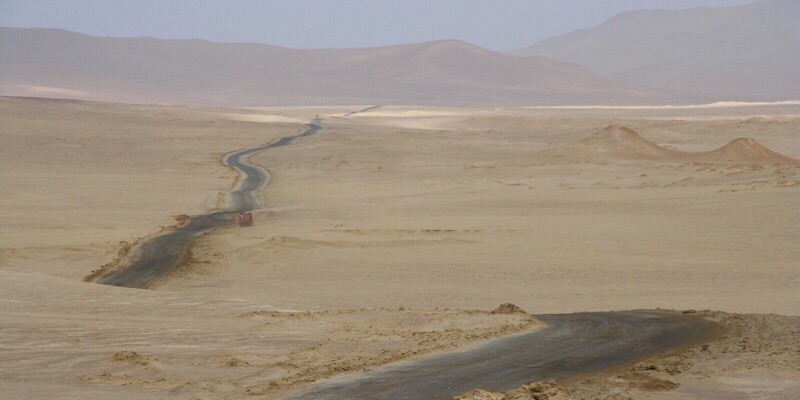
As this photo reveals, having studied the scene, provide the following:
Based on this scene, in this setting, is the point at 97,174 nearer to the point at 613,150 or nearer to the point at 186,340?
the point at 613,150

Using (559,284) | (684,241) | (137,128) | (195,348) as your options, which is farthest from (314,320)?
(137,128)

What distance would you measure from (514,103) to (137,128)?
10602 cm

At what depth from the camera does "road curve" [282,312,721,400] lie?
366 inches

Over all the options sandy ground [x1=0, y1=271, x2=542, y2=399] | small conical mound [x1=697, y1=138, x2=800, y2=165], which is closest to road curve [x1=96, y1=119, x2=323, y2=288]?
sandy ground [x1=0, y1=271, x2=542, y2=399]

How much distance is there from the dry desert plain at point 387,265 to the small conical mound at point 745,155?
0.44 ft

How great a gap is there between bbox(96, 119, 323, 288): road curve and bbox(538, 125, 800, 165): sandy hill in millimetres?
13895

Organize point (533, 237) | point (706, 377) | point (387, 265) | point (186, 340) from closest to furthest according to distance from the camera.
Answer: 1. point (706, 377)
2. point (186, 340)
3. point (387, 265)
4. point (533, 237)

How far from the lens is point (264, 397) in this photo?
8906 millimetres

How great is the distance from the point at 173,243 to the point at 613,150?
2847cm

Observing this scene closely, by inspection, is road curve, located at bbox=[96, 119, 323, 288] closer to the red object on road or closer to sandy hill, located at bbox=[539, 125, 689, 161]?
the red object on road

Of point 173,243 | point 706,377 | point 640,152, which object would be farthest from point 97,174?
point 706,377

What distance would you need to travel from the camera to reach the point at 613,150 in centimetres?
4806

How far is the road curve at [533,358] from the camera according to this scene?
30.5 ft

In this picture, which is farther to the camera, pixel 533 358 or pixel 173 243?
pixel 173 243
